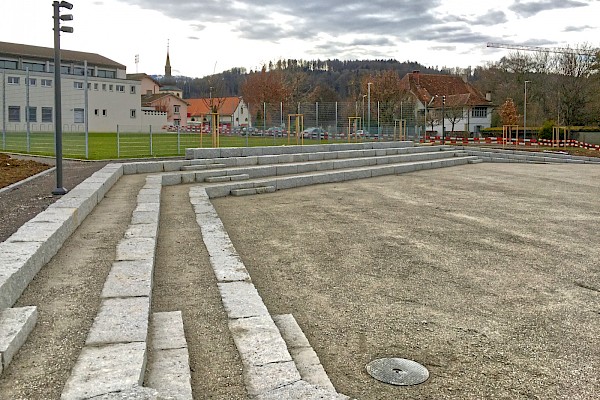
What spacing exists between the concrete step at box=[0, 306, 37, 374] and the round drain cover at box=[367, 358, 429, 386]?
91.7 inches

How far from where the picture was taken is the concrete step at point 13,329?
3481 millimetres

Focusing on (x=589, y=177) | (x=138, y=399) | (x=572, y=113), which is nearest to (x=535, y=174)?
(x=589, y=177)

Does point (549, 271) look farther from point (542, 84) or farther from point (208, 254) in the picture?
point (542, 84)

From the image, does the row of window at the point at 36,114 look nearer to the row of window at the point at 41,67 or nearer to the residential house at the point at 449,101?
the row of window at the point at 41,67

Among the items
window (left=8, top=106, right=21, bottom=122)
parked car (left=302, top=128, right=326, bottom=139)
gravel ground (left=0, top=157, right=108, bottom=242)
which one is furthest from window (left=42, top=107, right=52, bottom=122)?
gravel ground (left=0, top=157, right=108, bottom=242)

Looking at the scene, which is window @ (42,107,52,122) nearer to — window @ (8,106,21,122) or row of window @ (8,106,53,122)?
row of window @ (8,106,53,122)

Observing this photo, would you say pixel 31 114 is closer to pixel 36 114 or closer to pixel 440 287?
pixel 36 114

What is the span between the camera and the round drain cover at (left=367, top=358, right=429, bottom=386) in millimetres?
3838

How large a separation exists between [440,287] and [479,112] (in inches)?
2886

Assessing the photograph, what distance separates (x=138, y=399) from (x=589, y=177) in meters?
22.2

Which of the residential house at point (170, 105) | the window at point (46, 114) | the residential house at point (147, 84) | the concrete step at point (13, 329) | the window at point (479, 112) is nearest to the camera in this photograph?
the concrete step at point (13, 329)

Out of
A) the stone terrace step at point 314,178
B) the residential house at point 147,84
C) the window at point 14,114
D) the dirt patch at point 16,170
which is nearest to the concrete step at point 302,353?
the stone terrace step at point 314,178

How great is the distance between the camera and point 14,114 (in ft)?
120

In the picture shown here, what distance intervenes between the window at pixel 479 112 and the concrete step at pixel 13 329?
75114mm
